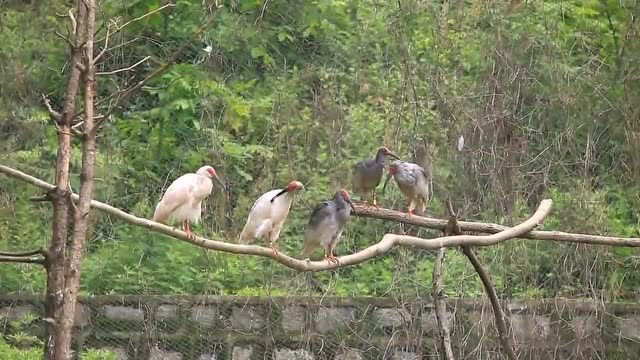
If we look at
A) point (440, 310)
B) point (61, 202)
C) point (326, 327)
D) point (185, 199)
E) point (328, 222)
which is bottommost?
point (326, 327)

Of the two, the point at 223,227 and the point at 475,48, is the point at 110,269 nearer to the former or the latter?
the point at 223,227

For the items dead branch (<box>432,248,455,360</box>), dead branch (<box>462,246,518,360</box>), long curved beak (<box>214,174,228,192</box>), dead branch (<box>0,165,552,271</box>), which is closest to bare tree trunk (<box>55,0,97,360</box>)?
dead branch (<box>0,165,552,271</box>)

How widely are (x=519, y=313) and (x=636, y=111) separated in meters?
1.98

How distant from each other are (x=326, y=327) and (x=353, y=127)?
1.80 meters

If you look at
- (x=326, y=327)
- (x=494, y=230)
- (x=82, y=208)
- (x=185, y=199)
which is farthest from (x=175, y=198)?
(x=326, y=327)

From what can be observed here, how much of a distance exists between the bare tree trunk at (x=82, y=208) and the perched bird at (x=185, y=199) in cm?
195

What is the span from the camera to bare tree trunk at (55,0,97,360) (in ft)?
11.7

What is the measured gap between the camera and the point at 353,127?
30.4 ft

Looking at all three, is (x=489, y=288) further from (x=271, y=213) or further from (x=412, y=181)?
(x=271, y=213)

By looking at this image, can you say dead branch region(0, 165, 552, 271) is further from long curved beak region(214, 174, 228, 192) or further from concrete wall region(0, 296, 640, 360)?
concrete wall region(0, 296, 640, 360)

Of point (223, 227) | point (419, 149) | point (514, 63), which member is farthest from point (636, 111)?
point (223, 227)

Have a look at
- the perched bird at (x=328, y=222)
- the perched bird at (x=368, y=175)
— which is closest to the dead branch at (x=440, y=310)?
the perched bird at (x=368, y=175)

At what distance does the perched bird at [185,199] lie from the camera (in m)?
5.63

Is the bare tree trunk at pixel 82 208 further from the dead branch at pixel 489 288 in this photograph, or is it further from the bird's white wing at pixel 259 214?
the dead branch at pixel 489 288
